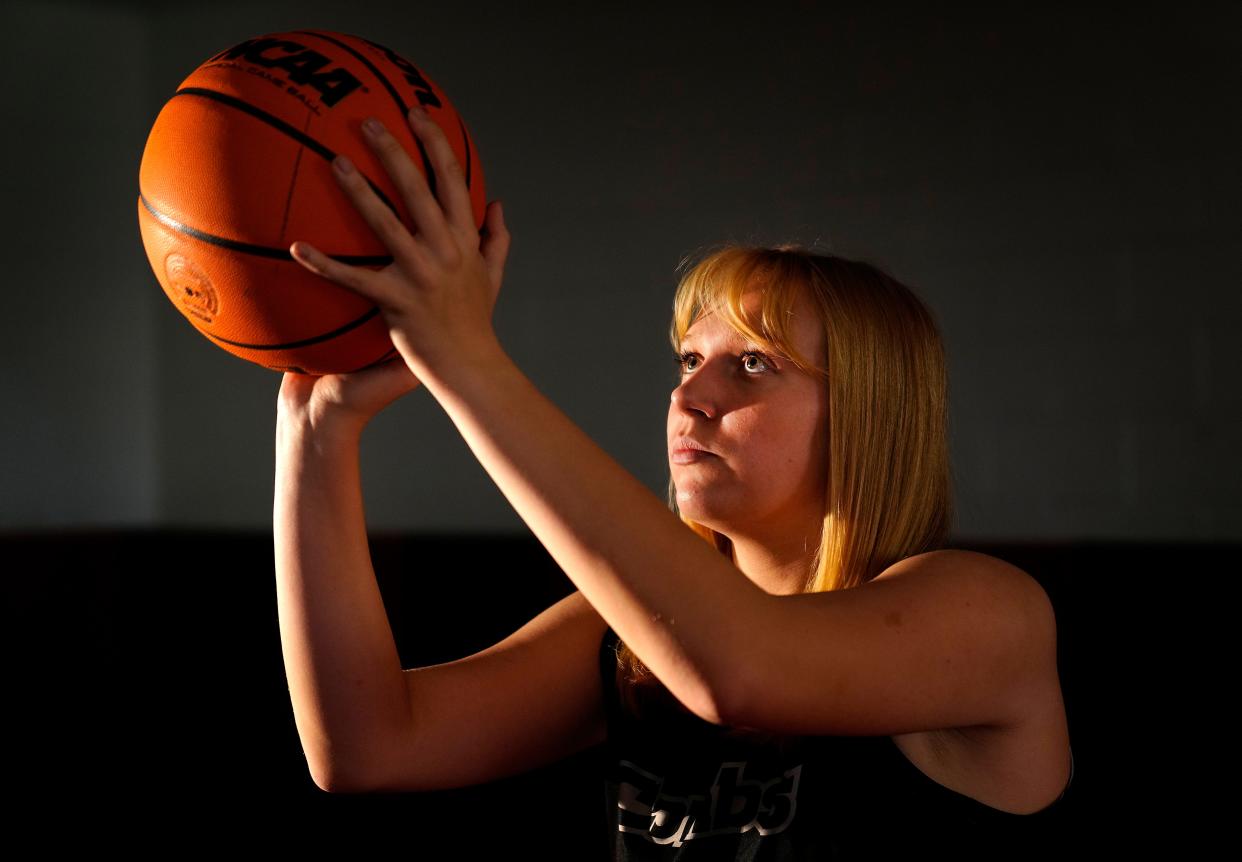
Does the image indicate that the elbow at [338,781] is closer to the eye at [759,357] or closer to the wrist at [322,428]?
the wrist at [322,428]

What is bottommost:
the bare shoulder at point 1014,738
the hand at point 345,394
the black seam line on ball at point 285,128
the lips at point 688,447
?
the bare shoulder at point 1014,738

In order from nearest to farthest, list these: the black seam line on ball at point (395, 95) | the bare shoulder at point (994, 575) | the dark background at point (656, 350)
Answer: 1. the black seam line on ball at point (395, 95)
2. the bare shoulder at point (994, 575)
3. the dark background at point (656, 350)

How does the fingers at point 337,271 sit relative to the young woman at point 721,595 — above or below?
above

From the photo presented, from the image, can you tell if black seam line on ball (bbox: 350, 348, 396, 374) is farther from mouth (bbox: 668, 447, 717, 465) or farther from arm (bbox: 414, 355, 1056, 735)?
mouth (bbox: 668, 447, 717, 465)

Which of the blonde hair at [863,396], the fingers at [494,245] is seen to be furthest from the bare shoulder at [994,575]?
the fingers at [494,245]

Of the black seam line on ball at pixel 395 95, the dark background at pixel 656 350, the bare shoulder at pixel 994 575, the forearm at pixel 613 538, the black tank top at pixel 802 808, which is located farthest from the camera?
the dark background at pixel 656 350

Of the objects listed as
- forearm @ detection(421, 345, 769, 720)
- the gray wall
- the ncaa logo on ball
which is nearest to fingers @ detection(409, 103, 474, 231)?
forearm @ detection(421, 345, 769, 720)

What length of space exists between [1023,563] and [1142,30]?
127 cm

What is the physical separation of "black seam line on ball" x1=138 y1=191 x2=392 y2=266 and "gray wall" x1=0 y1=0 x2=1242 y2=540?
2236 millimetres

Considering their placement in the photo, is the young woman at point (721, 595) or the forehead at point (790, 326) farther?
the forehead at point (790, 326)

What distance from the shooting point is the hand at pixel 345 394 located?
100cm

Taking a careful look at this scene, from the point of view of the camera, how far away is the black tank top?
42.9 inches

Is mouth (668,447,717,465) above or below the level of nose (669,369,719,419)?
below

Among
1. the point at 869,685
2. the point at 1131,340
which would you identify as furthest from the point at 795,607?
the point at 1131,340
